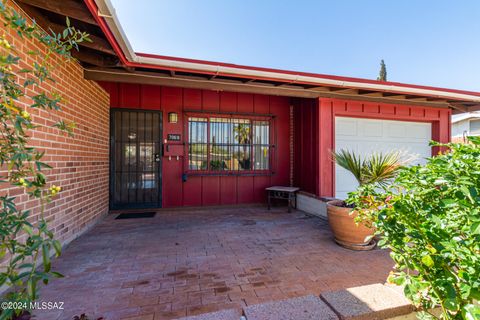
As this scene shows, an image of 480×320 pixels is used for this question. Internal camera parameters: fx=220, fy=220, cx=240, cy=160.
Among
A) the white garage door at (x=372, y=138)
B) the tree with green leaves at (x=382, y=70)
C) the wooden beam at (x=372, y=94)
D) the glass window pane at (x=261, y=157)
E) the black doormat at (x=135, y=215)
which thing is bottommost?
Result: the black doormat at (x=135, y=215)

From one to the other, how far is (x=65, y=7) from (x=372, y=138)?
542cm

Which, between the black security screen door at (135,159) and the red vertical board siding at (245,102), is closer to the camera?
the black security screen door at (135,159)

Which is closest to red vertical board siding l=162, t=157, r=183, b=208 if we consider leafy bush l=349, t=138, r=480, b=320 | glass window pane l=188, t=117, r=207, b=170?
glass window pane l=188, t=117, r=207, b=170

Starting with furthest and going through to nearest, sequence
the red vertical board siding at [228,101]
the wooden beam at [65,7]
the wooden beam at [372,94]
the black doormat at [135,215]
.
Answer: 1. the red vertical board siding at [228,101]
2. the wooden beam at [372,94]
3. the black doormat at [135,215]
4. the wooden beam at [65,7]

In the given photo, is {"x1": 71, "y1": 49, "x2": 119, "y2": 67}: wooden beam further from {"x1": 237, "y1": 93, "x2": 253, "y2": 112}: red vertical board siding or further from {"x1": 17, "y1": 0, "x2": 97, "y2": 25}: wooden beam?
{"x1": 237, "y1": 93, "x2": 253, "y2": 112}: red vertical board siding

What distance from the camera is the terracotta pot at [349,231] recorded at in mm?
2715

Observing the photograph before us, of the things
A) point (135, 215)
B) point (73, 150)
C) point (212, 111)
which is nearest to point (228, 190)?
point (212, 111)

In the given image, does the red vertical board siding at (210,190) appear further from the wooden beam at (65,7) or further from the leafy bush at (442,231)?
the leafy bush at (442,231)

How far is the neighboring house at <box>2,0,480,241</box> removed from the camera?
3.36 meters

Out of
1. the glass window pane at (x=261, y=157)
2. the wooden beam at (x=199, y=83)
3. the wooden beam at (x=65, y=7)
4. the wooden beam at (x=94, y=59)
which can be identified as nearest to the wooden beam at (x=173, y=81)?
the wooden beam at (x=199, y=83)

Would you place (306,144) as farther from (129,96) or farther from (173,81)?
(129,96)

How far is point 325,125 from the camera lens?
4375 mm

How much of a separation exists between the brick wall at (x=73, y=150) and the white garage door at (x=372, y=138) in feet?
14.9

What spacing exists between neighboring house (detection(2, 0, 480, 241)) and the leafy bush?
9.08 feet
